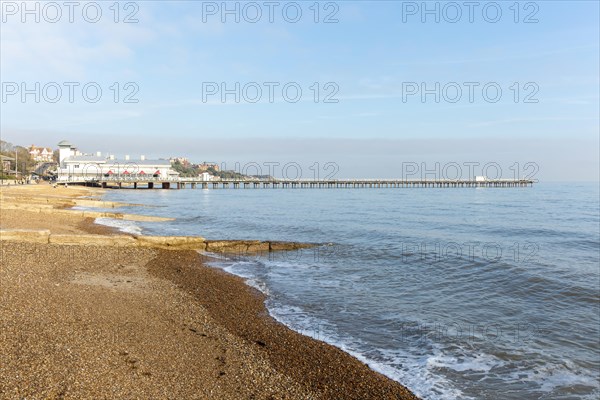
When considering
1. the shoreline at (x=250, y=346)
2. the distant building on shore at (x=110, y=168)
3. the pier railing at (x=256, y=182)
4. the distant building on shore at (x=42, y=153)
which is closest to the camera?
the shoreline at (x=250, y=346)

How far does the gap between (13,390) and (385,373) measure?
5.30 m

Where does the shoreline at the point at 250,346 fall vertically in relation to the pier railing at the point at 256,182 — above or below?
below

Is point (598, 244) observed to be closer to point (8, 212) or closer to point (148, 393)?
point (148, 393)

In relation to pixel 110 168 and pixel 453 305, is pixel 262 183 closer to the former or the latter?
pixel 110 168

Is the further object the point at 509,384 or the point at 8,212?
the point at 8,212

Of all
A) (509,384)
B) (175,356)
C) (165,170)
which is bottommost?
(509,384)

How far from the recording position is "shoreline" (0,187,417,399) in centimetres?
612

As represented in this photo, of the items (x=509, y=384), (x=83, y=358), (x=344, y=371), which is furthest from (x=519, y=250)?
(x=83, y=358)

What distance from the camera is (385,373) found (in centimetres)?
714

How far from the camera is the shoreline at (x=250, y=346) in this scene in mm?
6117

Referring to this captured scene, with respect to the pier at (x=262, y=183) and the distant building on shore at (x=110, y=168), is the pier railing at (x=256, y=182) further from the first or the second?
the distant building on shore at (x=110, y=168)

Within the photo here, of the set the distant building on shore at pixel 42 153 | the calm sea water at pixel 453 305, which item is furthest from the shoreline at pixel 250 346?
the distant building on shore at pixel 42 153

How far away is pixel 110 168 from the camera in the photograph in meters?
91.5

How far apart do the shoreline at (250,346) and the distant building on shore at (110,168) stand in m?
79.2
